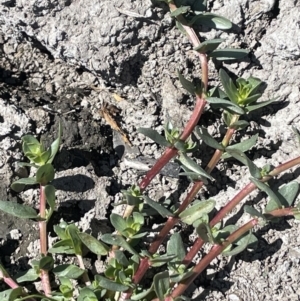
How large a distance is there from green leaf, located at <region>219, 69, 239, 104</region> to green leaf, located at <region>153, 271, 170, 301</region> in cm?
92

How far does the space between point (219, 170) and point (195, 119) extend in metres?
0.40

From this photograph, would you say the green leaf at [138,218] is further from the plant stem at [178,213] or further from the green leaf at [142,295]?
the green leaf at [142,295]

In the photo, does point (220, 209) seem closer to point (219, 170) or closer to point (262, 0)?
point (219, 170)

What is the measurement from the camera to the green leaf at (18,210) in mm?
3047

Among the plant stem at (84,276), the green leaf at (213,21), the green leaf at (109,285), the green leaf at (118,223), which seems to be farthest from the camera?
the green leaf at (213,21)

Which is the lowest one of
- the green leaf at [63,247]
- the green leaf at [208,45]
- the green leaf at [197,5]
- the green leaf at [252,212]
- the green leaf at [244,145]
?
the green leaf at [63,247]

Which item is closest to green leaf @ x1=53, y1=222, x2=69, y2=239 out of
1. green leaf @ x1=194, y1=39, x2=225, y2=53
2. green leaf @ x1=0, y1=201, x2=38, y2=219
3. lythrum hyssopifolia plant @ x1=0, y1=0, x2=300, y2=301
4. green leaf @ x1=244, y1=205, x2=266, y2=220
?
lythrum hyssopifolia plant @ x1=0, y1=0, x2=300, y2=301

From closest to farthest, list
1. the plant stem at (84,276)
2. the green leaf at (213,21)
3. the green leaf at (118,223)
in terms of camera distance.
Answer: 1. the green leaf at (118,223)
2. the plant stem at (84,276)
3. the green leaf at (213,21)

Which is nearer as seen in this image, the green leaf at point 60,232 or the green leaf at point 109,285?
the green leaf at point 109,285

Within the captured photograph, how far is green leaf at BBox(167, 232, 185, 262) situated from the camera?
308cm

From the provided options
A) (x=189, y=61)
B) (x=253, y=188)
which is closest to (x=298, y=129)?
(x=253, y=188)

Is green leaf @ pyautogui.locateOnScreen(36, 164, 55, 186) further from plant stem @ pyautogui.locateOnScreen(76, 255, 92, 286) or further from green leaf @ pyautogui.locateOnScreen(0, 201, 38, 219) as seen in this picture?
plant stem @ pyautogui.locateOnScreen(76, 255, 92, 286)

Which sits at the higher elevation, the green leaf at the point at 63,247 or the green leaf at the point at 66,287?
the green leaf at the point at 63,247

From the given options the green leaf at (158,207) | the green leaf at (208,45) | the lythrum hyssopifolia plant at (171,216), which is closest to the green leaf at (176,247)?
the lythrum hyssopifolia plant at (171,216)
